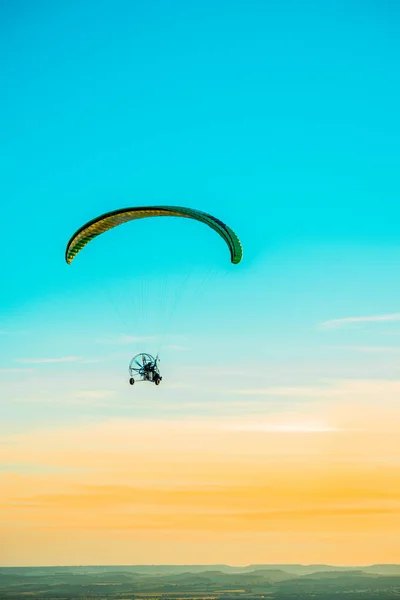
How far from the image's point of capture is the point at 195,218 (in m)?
58.8

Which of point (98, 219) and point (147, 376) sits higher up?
point (98, 219)

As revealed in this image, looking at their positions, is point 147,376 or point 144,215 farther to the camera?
point 147,376

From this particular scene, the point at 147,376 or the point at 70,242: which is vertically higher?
the point at 70,242

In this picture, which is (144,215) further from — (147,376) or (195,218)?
(147,376)

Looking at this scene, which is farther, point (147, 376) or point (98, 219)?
point (147, 376)

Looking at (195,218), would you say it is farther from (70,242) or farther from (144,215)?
(70,242)

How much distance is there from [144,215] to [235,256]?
6320 mm

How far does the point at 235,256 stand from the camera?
58.1 metres

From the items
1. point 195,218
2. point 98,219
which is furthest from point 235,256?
point 98,219

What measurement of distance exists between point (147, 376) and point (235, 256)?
11.0 m

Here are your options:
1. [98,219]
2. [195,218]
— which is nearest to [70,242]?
[98,219]

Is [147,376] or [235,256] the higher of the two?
[235,256]

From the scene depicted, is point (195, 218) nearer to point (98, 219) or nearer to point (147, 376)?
point (98, 219)

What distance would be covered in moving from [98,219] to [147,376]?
11.9 m
